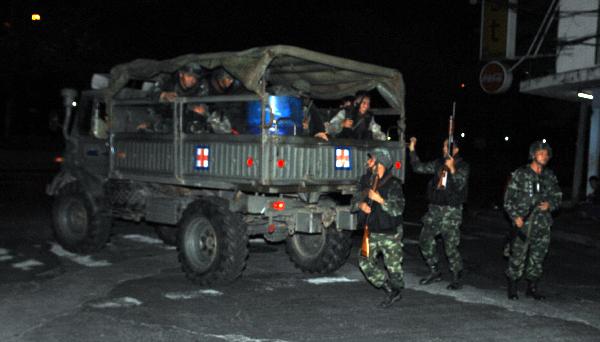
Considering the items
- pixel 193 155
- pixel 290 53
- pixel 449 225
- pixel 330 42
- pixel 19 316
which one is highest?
pixel 330 42

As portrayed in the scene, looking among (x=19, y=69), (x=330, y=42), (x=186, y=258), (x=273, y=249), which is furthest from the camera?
(x=330, y=42)

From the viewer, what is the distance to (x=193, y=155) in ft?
28.6

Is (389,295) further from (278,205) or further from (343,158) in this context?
(343,158)

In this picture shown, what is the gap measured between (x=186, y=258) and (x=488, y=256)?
207 inches

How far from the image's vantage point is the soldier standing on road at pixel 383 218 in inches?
285

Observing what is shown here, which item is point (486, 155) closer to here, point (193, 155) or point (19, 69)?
point (19, 69)

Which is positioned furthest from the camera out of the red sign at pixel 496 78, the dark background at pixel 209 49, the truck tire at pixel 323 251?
the dark background at pixel 209 49

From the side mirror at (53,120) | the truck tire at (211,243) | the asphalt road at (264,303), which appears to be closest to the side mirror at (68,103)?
the side mirror at (53,120)

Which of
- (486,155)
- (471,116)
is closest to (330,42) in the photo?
(471,116)

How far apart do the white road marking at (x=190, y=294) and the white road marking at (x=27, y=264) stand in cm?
254

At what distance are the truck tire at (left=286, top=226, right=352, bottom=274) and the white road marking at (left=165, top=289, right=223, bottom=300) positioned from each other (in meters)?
1.68

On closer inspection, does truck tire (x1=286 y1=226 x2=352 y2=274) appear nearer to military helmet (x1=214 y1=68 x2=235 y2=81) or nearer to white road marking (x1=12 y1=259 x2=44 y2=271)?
military helmet (x1=214 y1=68 x2=235 y2=81)

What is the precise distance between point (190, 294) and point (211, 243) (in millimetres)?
851

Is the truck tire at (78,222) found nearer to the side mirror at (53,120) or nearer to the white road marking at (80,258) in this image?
the white road marking at (80,258)
